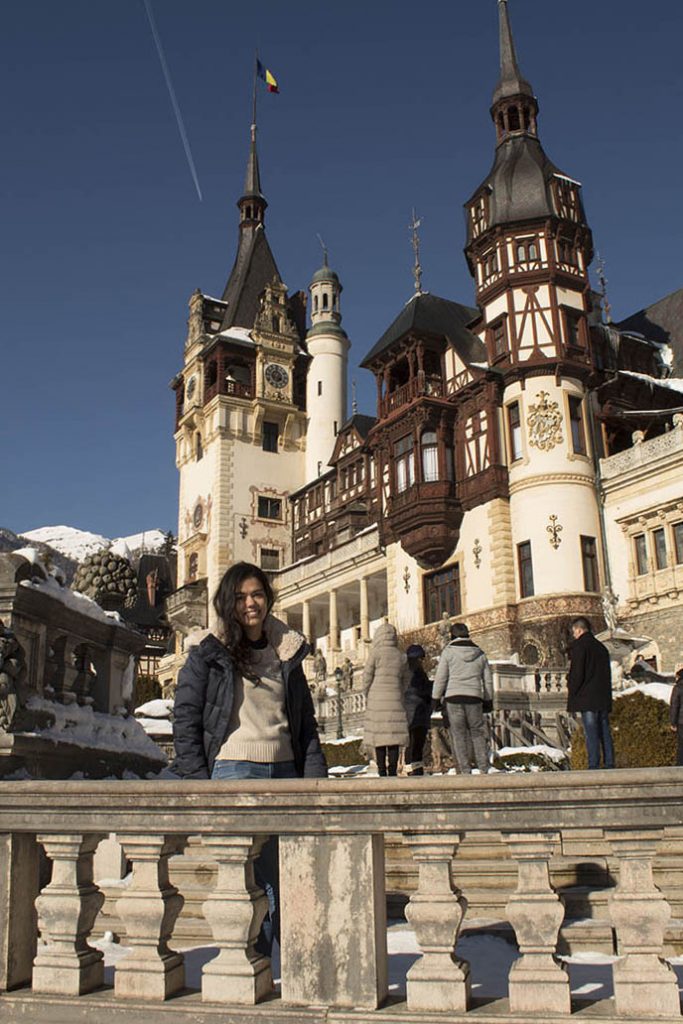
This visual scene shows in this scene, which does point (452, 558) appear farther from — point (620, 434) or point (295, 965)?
point (295, 965)

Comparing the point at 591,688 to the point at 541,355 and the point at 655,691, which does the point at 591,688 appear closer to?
the point at 655,691

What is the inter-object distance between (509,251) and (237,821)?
115 feet

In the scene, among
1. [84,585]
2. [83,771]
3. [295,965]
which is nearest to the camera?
[295,965]

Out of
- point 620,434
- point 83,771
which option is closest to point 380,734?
point 83,771

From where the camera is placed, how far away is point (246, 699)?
488 centimetres

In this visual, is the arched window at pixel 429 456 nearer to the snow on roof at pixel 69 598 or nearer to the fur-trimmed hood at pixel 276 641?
the snow on roof at pixel 69 598

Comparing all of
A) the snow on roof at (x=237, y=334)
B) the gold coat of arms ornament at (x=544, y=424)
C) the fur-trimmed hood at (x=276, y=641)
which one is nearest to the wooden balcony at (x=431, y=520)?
the gold coat of arms ornament at (x=544, y=424)

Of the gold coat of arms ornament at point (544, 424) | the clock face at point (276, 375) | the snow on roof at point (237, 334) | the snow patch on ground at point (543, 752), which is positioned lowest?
the snow patch on ground at point (543, 752)

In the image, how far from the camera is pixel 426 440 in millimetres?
38281

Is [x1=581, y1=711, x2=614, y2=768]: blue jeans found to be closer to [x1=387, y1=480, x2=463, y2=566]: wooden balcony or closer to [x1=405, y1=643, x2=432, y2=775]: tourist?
[x1=405, y1=643, x2=432, y2=775]: tourist

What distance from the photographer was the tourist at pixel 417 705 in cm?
1353

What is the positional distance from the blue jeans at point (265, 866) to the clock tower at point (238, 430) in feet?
158

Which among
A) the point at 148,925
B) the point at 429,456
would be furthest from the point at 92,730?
the point at 429,456

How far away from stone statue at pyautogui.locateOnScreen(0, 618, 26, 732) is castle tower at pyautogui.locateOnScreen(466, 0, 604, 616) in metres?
25.8
